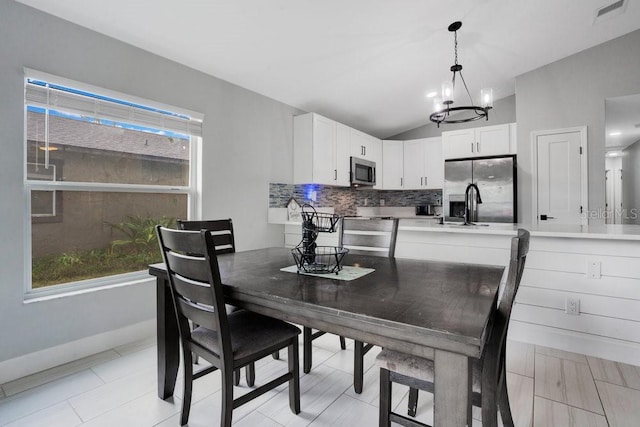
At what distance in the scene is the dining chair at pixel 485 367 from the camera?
3.74 feet

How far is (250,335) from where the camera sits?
1.50 m

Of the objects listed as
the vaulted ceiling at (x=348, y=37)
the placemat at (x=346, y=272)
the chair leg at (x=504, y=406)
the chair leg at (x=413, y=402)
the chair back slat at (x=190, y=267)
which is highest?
the vaulted ceiling at (x=348, y=37)

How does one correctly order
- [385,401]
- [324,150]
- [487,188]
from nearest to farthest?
[385,401] < [324,150] < [487,188]

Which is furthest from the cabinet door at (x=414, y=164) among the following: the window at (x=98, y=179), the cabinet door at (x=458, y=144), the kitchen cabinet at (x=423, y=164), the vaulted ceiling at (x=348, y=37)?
the window at (x=98, y=179)

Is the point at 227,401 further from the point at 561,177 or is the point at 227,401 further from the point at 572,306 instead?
the point at 561,177

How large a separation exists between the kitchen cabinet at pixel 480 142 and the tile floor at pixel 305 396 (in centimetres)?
308

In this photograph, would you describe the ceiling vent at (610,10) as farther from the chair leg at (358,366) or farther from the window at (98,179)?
the window at (98,179)

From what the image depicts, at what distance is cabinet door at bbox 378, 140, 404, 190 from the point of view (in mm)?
5719

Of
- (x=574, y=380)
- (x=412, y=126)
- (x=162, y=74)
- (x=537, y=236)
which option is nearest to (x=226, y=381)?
(x=574, y=380)

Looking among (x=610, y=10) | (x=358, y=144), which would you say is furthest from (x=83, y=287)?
(x=610, y=10)

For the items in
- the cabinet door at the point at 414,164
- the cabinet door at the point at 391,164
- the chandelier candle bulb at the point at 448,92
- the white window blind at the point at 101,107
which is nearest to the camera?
the white window blind at the point at 101,107

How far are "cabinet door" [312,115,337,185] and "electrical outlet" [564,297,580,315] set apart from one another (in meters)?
2.79

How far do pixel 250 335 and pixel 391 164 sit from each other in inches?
187

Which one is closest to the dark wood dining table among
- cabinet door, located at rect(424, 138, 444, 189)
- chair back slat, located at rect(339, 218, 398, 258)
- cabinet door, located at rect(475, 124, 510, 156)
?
chair back slat, located at rect(339, 218, 398, 258)
